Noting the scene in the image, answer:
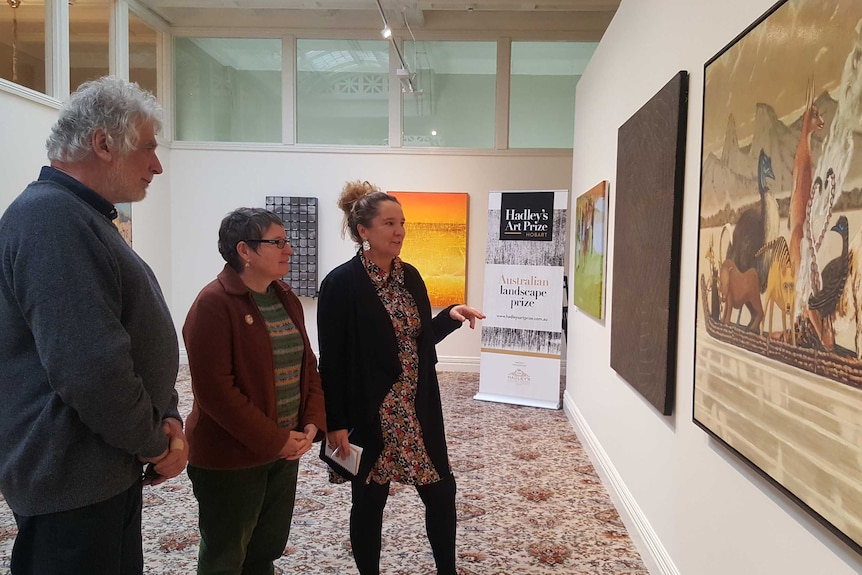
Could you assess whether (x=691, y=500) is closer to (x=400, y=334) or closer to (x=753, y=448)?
(x=753, y=448)

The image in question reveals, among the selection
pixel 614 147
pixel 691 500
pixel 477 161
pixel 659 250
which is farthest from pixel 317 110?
pixel 691 500

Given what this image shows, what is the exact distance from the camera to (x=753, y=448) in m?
1.55

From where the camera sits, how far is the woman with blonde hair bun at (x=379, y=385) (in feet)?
6.50

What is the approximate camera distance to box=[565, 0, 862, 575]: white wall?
4.97 feet

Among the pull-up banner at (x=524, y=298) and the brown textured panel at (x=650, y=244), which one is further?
the pull-up banner at (x=524, y=298)

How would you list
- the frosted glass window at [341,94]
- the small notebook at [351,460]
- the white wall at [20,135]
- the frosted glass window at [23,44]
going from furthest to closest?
the frosted glass window at [341,94] < the frosted glass window at [23,44] < the white wall at [20,135] < the small notebook at [351,460]

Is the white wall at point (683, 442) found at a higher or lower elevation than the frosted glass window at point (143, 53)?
lower

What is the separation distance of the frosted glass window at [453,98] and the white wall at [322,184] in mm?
282

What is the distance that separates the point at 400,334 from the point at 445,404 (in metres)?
3.54

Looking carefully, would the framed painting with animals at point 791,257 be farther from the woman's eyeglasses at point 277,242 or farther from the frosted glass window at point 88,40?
the frosted glass window at point 88,40

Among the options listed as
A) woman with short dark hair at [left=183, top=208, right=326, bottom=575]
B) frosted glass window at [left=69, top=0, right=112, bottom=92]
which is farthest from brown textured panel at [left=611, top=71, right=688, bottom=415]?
frosted glass window at [left=69, top=0, right=112, bottom=92]

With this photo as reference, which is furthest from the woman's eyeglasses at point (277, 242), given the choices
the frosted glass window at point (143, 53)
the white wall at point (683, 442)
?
the frosted glass window at point (143, 53)

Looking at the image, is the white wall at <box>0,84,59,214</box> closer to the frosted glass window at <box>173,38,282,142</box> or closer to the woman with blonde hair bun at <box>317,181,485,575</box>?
the frosted glass window at <box>173,38,282,142</box>

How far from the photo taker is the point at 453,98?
700 cm
